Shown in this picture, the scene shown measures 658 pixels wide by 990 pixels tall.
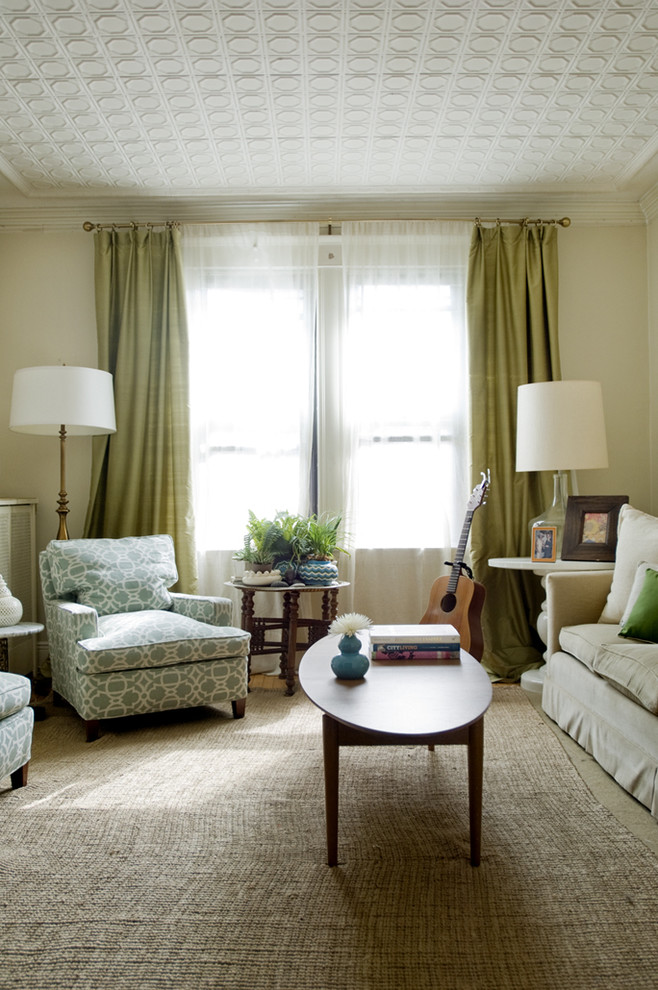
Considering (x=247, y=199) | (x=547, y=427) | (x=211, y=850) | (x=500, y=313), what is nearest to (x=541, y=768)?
(x=211, y=850)

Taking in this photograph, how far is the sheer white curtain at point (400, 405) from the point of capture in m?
4.13

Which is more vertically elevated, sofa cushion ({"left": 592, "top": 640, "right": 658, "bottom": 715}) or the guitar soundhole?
the guitar soundhole

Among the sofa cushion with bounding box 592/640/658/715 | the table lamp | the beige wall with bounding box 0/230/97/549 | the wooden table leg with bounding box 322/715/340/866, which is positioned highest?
the beige wall with bounding box 0/230/97/549

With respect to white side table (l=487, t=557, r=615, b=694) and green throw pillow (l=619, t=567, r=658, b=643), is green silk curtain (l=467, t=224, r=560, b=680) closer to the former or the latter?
white side table (l=487, t=557, r=615, b=694)

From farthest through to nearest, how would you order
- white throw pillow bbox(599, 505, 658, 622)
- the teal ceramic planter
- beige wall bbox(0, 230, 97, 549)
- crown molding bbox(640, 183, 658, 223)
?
beige wall bbox(0, 230, 97, 549)
crown molding bbox(640, 183, 658, 223)
the teal ceramic planter
white throw pillow bbox(599, 505, 658, 622)

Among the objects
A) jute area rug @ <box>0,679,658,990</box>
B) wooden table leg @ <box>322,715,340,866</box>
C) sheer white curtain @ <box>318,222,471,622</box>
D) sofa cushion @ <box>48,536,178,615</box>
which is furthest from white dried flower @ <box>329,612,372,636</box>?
sheer white curtain @ <box>318,222,471,622</box>

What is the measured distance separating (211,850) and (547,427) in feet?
8.21

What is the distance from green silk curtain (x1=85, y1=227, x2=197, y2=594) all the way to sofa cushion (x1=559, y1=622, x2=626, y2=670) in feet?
6.80

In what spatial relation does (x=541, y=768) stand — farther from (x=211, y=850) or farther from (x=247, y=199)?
(x=247, y=199)

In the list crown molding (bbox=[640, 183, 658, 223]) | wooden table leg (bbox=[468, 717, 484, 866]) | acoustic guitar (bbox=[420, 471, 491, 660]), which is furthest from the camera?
crown molding (bbox=[640, 183, 658, 223])

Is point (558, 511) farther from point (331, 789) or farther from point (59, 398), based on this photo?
point (59, 398)

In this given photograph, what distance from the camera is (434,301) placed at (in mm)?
4156

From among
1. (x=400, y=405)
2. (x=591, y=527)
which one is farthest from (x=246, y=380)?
(x=591, y=527)

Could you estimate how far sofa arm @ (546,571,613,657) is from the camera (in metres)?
3.03
